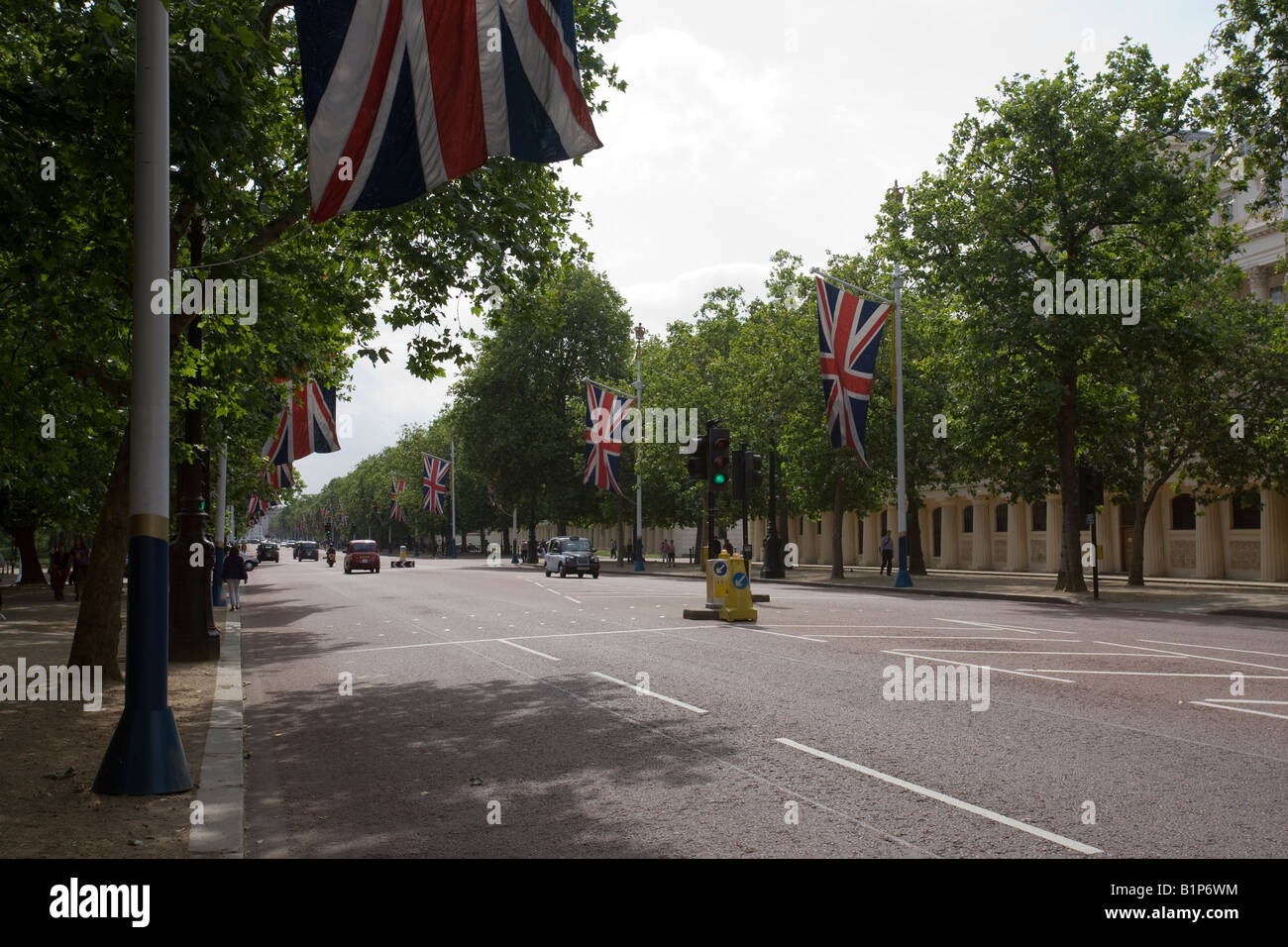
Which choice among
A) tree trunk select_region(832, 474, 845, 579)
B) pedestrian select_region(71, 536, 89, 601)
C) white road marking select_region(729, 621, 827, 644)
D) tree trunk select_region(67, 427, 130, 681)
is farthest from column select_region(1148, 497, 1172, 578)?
tree trunk select_region(67, 427, 130, 681)

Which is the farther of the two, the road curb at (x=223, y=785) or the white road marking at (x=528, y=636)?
the white road marking at (x=528, y=636)

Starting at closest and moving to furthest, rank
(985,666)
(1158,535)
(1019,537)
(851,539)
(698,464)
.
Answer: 1. (985,666)
2. (698,464)
3. (1158,535)
4. (1019,537)
5. (851,539)

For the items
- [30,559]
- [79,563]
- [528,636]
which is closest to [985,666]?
[528,636]

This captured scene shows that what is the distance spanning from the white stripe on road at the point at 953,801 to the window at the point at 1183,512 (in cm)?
3940

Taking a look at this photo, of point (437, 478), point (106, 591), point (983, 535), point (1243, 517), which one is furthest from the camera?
point (437, 478)

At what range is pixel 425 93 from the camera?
31.7 feet

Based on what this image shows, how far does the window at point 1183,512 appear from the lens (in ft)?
140

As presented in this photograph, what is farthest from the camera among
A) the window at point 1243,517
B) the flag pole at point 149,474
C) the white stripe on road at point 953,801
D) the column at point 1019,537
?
the column at point 1019,537

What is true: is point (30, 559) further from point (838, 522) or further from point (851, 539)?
point (851, 539)

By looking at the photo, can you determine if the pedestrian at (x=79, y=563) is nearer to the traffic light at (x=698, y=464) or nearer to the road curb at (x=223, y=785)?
Answer: the traffic light at (x=698, y=464)

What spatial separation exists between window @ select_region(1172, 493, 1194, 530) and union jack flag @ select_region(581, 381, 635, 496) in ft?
74.9

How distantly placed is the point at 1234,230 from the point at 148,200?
3089 centimetres

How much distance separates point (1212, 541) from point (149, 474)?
41709 millimetres

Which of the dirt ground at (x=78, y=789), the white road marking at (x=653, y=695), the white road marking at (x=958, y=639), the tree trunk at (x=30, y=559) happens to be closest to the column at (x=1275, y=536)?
the white road marking at (x=958, y=639)
